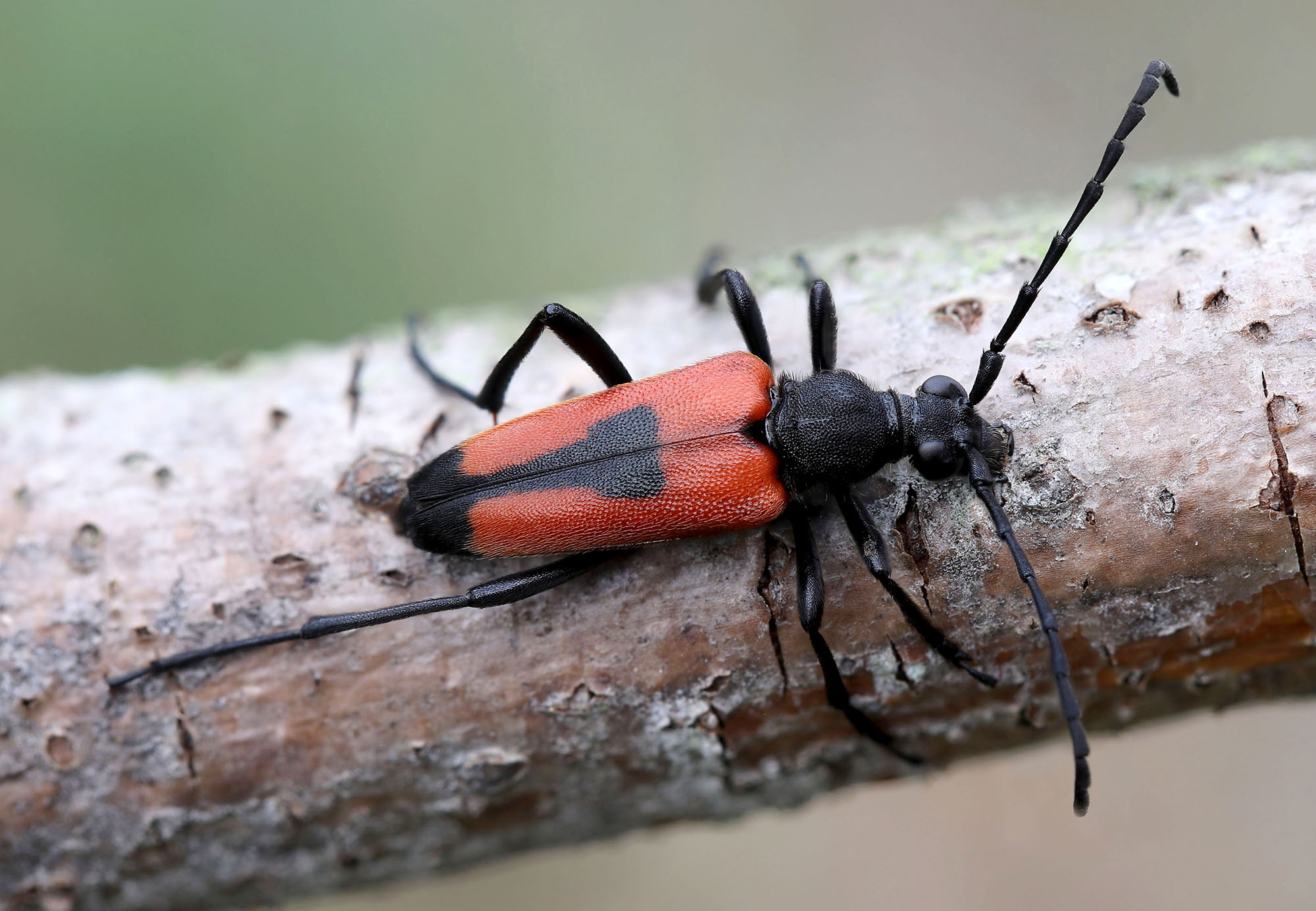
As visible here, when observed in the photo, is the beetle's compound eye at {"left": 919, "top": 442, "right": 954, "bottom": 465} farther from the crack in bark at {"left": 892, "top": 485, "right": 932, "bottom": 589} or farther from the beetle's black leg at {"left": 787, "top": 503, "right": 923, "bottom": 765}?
the beetle's black leg at {"left": 787, "top": 503, "right": 923, "bottom": 765}

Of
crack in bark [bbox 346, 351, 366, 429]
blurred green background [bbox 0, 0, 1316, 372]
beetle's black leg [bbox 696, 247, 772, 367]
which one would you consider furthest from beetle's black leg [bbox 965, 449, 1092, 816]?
blurred green background [bbox 0, 0, 1316, 372]

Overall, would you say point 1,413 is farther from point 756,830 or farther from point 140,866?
point 756,830

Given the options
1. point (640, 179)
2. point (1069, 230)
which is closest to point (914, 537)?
point (1069, 230)

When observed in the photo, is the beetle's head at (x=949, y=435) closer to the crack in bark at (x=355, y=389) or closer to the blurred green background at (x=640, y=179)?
the crack in bark at (x=355, y=389)

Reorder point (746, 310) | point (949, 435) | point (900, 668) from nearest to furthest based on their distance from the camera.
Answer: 1. point (949, 435)
2. point (900, 668)
3. point (746, 310)

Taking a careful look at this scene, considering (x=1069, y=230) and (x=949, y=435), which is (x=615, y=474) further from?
(x=1069, y=230)

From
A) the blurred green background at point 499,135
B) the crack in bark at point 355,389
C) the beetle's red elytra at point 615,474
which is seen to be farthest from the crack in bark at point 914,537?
the blurred green background at point 499,135
